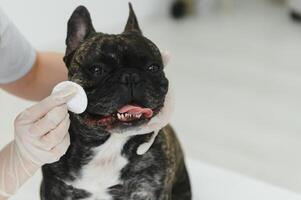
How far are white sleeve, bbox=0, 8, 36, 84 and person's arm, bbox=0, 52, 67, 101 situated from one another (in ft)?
0.07

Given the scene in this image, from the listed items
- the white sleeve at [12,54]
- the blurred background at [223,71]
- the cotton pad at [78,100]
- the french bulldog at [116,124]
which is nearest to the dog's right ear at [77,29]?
the french bulldog at [116,124]

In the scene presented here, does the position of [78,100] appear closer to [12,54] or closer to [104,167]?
[104,167]

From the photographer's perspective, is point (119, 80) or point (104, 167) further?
→ point (104, 167)

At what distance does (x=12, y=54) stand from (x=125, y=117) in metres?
0.43

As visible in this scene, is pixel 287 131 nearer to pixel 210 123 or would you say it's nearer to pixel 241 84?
pixel 210 123

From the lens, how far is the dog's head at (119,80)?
35.1 inches

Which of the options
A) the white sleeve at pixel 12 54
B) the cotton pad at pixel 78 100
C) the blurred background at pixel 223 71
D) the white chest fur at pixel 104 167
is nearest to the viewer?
the cotton pad at pixel 78 100

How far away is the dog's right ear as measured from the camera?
968 millimetres

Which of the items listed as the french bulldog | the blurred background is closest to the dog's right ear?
the french bulldog

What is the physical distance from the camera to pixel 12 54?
4.01 feet

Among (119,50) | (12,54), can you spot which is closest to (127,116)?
(119,50)

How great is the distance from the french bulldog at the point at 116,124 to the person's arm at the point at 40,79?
287 mm

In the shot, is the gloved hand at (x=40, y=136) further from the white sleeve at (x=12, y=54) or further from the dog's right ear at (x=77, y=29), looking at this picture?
the white sleeve at (x=12, y=54)

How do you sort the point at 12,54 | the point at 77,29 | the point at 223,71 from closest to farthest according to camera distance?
the point at 77,29 < the point at 12,54 < the point at 223,71
